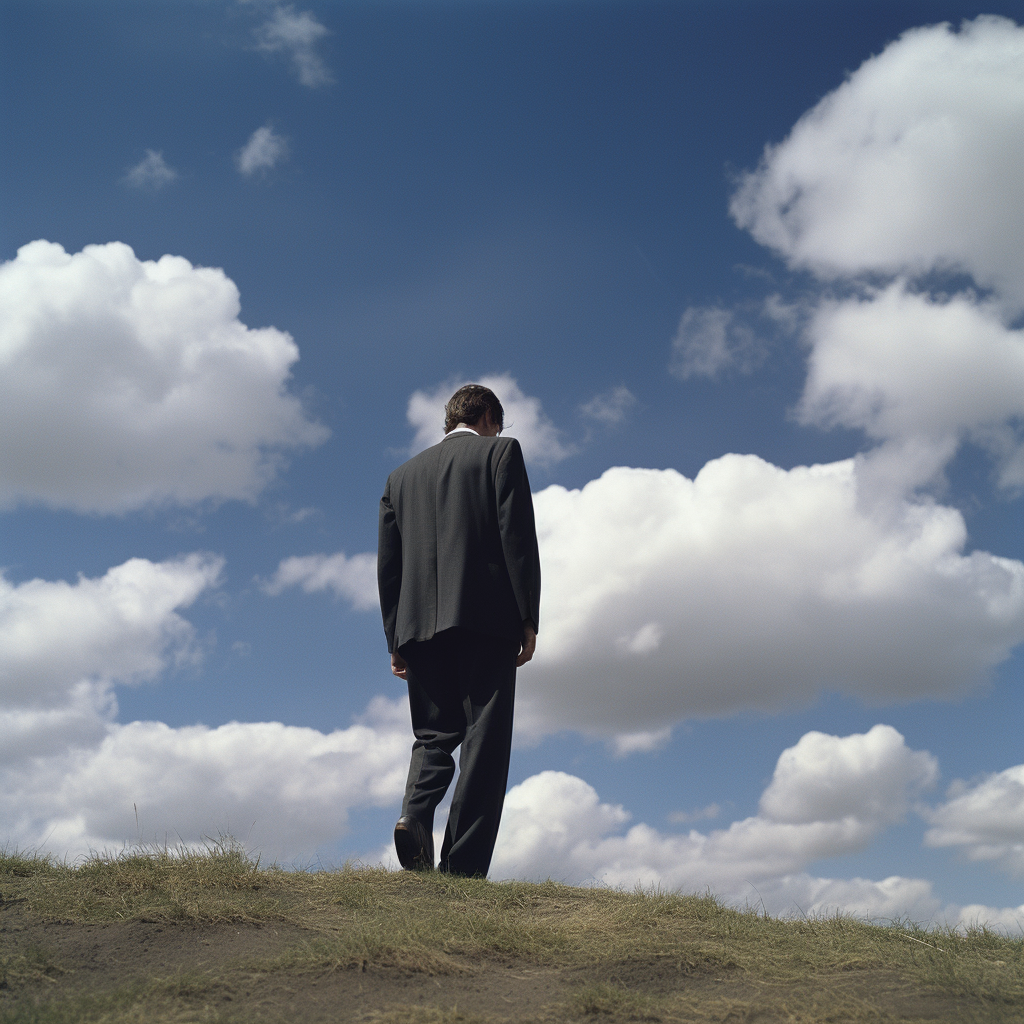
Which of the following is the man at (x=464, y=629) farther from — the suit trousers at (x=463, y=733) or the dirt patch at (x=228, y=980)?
the dirt patch at (x=228, y=980)

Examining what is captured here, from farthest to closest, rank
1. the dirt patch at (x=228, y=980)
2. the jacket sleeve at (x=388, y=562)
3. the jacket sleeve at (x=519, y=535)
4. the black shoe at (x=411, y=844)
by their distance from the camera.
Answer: the jacket sleeve at (x=388, y=562), the jacket sleeve at (x=519, y=535), the black shoe at (x=411, y=844), the dirt patch at (x=228, y=980)

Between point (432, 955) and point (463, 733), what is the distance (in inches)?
85.1

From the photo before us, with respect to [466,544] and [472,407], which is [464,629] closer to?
[466,544]

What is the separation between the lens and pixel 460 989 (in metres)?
3.40

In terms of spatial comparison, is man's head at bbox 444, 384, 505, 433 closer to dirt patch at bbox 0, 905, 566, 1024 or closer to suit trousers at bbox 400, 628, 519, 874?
suit trousers at bbox 400, 628, 519, 874

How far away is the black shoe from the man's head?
2824 mm

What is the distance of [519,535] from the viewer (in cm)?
568

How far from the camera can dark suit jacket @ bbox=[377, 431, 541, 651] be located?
222 inches

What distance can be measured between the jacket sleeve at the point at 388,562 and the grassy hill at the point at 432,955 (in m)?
1.92

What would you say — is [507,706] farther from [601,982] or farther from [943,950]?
[943,950]

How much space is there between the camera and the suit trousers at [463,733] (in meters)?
5.41

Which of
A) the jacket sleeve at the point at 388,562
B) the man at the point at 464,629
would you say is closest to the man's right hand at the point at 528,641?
the man at the point at 464,629

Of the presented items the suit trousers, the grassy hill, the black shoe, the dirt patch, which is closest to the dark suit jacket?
the suit trousers

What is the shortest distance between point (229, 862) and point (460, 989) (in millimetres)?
2146
